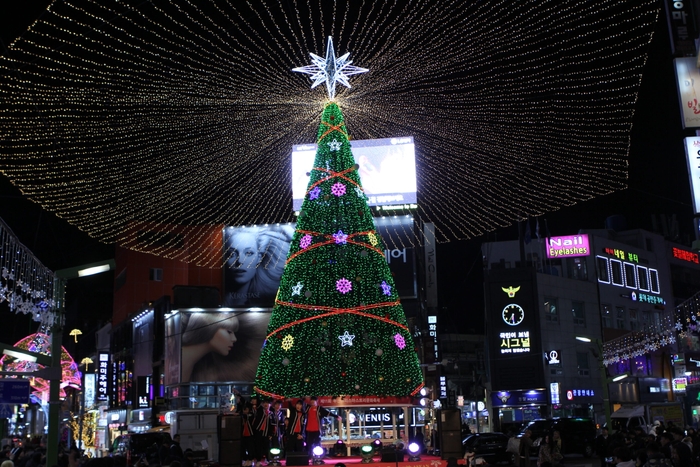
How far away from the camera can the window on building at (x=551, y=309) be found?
175ft

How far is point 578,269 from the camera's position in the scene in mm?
59250

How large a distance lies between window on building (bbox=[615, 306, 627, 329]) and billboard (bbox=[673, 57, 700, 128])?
41.3 meters

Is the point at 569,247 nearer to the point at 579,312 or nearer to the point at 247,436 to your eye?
the point at 579,312

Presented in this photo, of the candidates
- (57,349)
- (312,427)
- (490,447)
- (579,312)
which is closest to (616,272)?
(579,312)

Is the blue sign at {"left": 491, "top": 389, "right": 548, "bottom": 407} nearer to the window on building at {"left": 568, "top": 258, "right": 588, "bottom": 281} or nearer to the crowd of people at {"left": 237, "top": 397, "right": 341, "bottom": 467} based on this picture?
the window on building at {"left": 568, "top": 258, "right": 588, "bottom": 281}

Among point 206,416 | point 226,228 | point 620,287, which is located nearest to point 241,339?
point 206,416

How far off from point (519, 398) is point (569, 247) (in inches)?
482

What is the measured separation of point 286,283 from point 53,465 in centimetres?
958

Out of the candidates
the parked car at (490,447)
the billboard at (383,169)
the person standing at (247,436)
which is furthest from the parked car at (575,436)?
the billboard at (383,169)

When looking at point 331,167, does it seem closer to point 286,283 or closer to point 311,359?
point 286,283

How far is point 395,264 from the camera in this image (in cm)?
4703

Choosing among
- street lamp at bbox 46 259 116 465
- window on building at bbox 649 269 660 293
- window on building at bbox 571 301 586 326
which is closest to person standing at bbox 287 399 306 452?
street lamp at bbox 46 259 116 465

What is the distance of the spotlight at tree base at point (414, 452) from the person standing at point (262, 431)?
12.3 ft

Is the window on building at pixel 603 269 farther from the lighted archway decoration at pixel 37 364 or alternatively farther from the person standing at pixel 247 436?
the person standing at pixel 247 436
